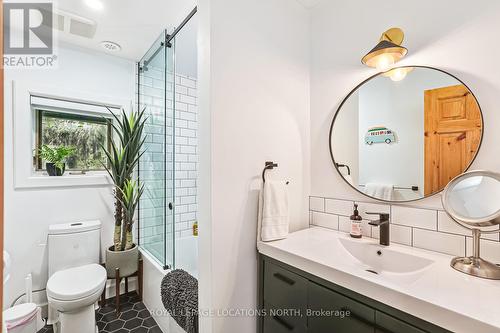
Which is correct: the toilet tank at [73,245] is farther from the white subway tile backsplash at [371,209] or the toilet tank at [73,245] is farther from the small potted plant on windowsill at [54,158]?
the white subway tile backsplash at [371,209]

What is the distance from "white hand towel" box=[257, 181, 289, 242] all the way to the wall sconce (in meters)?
0.82

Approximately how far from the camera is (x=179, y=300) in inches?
54.6

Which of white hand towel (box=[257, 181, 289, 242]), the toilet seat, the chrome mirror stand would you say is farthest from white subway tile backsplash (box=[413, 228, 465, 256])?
the toilet seat

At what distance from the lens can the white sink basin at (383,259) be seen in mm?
1034

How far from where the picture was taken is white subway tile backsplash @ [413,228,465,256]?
3.34 feet

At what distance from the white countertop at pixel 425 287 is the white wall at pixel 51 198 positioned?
204 centimetres

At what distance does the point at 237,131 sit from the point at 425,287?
999 mm

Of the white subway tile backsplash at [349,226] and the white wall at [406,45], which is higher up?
the white wall at [406,45]

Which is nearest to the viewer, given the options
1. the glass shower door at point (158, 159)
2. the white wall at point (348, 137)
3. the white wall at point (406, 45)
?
the white wall at point (406, 45)

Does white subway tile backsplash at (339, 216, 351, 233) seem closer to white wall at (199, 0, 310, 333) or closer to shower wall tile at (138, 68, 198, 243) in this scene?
white wall at (199, 0, 310, 333)

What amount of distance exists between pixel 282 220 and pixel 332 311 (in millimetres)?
481

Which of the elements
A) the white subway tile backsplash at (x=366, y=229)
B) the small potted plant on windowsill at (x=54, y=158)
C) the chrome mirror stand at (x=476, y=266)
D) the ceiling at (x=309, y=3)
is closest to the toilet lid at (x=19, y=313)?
the small potted plant on windowsill at (x=54, y=158)

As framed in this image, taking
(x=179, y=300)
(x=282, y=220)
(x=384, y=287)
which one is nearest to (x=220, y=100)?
(x=282, y=220)

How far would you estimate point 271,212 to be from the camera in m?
1.24
